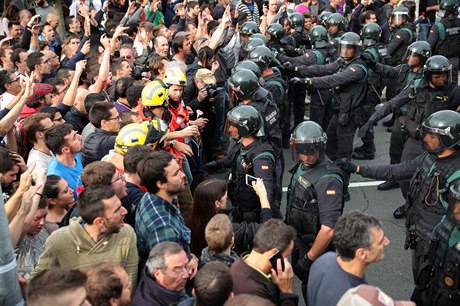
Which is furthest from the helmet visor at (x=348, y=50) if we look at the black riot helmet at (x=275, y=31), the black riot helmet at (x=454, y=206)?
the black riot helmet at (x=454, y=206)

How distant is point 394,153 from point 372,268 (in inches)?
102

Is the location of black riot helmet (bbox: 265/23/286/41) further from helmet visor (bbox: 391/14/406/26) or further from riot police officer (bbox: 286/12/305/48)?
helmet visor (bbox: 391/14/406/26)

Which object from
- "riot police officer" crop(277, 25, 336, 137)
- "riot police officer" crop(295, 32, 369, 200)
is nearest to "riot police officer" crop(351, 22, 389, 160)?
"riot police officer" crop(295, 32, 369, 200)

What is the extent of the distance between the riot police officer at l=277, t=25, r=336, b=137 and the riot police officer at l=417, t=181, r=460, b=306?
5.12 m

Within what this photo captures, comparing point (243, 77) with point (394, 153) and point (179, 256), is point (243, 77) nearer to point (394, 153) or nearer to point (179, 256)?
point (394, 153)

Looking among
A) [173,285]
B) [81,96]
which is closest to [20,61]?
[81,96]

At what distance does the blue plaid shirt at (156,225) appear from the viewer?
4.38 metres

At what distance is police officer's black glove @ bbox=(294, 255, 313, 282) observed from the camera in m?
5.06

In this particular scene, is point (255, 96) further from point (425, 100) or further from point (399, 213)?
point (399, 213)

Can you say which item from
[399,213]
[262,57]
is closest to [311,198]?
[399,213]

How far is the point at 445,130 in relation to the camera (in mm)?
5336

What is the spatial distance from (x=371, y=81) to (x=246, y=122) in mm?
4211

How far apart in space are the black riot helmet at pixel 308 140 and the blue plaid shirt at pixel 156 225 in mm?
1304

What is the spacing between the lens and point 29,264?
4.40m
